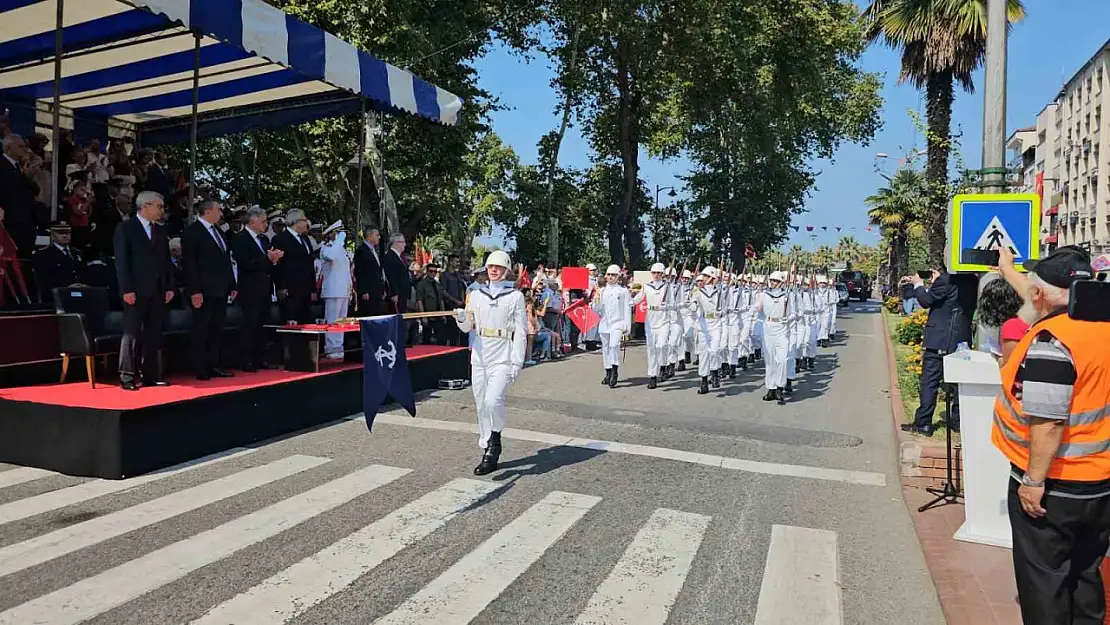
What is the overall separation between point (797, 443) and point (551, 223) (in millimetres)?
19221

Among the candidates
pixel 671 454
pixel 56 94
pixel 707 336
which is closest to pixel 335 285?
pixel 56 94

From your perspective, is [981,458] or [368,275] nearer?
[981,458]

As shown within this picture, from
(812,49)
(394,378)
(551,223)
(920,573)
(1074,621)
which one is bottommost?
(920,573)

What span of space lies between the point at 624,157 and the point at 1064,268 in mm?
27426

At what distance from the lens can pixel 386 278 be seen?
1207cm

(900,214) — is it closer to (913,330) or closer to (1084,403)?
(913,330)

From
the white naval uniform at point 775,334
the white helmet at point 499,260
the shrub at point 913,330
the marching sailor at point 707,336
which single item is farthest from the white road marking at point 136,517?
the shrub at point 913,330

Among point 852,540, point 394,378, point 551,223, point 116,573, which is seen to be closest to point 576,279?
point 551,223

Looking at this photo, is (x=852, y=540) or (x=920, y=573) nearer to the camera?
(x=920, y=573)

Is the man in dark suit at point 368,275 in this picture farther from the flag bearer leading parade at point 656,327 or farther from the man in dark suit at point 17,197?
the flag bearer leading parade at point 656,327

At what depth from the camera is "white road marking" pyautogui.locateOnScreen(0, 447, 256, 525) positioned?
5.91 metres

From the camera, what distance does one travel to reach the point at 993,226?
725 centimetres

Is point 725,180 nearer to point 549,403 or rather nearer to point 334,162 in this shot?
point 334,162

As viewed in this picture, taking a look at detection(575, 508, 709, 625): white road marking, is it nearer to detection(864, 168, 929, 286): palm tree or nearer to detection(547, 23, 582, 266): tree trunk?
detection(547, 23, 582, 266): tree trunk
